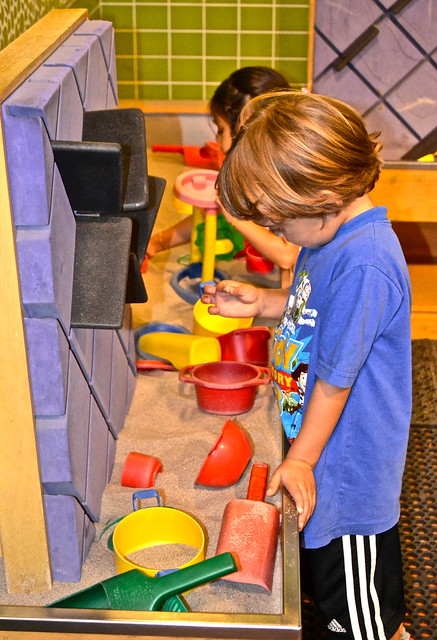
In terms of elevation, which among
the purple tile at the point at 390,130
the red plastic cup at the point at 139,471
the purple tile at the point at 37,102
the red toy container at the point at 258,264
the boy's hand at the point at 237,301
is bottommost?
the purple tile at the point at 390,130

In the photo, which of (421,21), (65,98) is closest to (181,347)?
(65,98)

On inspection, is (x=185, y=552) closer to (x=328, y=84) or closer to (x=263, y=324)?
(x=263, y=324)

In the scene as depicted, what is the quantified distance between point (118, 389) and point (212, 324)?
359mm

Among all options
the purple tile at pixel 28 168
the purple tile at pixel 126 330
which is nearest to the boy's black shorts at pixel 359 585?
the purple tile at pixel 126 330

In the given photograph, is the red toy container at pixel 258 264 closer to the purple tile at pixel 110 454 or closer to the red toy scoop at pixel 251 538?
the purple tile at pixel 110 454

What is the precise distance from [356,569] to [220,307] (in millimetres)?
432

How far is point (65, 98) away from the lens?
2.71 ft

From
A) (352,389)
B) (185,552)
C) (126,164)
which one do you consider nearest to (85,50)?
(126,164)

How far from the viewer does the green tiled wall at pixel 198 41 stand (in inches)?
111

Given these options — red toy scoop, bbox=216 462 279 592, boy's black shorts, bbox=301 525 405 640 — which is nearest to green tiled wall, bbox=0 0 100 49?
red toy scoop, bbox=216 462 279 592

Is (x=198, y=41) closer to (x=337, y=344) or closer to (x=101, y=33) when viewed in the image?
(x=101, y=33)

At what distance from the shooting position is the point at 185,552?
97 cm

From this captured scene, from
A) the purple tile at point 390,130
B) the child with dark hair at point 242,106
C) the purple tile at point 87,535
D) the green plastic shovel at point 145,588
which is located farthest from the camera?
the purple tile at point 390,130

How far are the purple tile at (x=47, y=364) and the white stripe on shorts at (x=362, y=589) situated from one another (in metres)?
0.39
